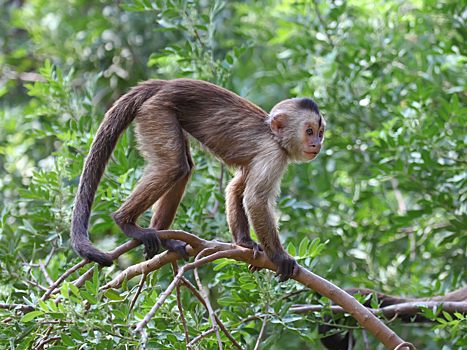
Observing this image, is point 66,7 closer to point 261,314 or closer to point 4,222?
point 4,222

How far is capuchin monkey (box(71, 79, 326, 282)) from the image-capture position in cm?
399

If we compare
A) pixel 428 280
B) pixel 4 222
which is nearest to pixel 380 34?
pixel 428 280

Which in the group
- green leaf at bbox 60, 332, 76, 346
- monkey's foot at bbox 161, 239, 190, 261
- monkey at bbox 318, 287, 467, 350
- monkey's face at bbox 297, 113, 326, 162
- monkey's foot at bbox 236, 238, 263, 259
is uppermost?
monkey's face at bbox 297, 113, 326, 162

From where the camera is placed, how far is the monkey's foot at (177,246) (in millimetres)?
3756

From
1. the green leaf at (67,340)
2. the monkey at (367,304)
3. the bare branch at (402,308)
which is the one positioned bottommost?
the monkey at (367,304)

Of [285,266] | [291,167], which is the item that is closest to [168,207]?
[285,266]

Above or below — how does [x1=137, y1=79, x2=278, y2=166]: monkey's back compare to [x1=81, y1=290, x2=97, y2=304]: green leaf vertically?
above

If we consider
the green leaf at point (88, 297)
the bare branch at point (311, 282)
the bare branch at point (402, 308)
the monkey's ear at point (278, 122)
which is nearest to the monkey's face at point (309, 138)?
the monkey's ear at point (278, 122)

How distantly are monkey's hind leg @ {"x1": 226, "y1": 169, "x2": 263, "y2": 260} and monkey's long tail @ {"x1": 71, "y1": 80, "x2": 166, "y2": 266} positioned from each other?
3.69 feet

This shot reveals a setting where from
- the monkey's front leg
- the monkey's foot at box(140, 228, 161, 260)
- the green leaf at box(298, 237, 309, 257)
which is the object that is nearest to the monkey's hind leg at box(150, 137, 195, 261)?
the monkey's foot at box(140, 228, 161, 260)

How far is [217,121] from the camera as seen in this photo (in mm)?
4434

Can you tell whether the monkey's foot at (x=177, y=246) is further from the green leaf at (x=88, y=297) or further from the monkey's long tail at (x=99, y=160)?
the green leaf at (x=88, y=297)

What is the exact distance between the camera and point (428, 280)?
235 inches

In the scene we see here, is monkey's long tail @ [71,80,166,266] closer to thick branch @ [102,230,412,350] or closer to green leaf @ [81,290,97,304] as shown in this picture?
thick branch @ [102,230,412,350]
